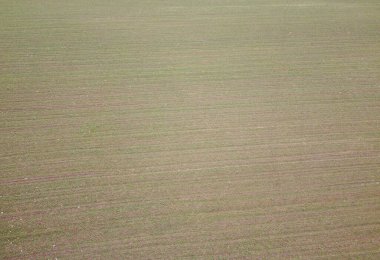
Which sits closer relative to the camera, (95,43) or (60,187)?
(60,187)

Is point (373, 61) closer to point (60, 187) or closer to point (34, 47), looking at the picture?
point (60, 187)

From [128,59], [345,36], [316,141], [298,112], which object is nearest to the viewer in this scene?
[316,141]

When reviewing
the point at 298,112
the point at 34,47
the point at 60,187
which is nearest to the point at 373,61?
the point at 298,112

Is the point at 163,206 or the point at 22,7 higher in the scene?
the point at 22,7

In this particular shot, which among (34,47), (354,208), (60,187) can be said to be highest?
(34,47)

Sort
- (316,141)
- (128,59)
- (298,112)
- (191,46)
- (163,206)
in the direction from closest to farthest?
(163,206), (316,141), (298,112), (128,59), (191,46)

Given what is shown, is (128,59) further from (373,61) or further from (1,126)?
(373,61)

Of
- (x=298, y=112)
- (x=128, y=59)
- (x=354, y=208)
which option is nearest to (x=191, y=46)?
(x=128, y=59)
